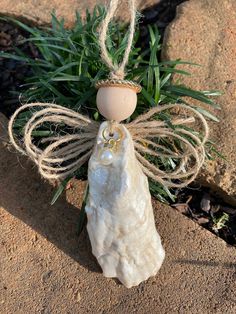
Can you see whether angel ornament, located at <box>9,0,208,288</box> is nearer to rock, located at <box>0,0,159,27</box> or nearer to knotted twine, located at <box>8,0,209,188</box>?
knotted twine, located at <box>8,0,209,188</box>

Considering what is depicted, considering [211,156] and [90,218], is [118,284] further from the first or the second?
[211,156]

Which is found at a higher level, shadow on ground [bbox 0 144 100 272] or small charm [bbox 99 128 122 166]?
small charm [bbox 99 128 122 166]

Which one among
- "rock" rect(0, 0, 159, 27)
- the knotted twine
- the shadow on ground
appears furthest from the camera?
"rock" rect(0, 0, 159, 27)

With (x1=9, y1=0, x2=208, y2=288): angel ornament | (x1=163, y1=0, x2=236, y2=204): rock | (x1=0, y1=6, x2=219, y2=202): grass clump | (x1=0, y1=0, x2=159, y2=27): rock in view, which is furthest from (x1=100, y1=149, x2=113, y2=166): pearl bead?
(x1=0, y1=0, x2=159, y2=27): rock

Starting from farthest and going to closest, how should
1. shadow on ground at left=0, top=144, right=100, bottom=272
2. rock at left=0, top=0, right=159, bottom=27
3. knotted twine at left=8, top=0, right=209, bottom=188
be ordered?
rock at left=0, top=0, right=159, bottom=27
shadow on ground at left=0, top=144, right=100, bottom=272
knotted twine at left=8, top=0, right=209, bottom=188

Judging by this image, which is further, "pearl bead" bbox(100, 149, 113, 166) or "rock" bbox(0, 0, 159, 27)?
"rock" bbox(0, 0, 159, 27)

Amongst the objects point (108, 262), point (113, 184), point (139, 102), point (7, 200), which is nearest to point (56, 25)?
point (139, 102)

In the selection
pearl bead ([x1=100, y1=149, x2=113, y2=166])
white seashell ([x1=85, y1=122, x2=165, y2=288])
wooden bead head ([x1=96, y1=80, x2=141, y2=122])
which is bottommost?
white seashell ([x1=85, y1=122, x2=165, y2=288])
